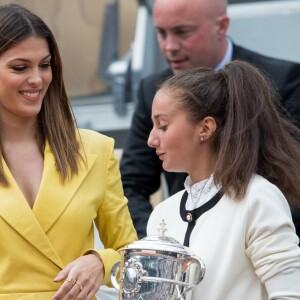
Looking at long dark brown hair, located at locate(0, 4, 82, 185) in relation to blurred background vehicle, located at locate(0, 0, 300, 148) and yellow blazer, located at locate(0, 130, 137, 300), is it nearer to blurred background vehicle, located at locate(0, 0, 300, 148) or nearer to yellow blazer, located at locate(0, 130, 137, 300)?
yellow blazer, located at locate(0, 130, 137, 300)

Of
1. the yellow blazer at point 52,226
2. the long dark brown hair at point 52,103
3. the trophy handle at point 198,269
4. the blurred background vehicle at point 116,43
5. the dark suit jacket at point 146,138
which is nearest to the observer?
the trophy handle at point 198,269

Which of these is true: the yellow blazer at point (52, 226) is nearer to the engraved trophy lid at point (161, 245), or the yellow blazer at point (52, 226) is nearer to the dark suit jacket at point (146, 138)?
the engraved trophy lid at point (161, 245)

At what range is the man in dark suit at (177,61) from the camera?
559 cm

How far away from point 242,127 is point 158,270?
1.74 ft

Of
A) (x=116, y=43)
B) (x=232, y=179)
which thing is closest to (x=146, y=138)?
(x=232, y=179)

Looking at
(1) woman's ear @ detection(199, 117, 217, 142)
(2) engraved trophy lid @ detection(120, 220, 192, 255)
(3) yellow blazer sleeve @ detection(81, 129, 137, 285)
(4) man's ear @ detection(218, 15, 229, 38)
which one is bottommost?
(4) man's ear @ detection(218, 15, 229, 38)

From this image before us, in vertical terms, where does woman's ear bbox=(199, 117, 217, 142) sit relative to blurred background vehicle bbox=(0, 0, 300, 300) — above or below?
above

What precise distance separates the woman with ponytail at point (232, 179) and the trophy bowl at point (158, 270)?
130 millimetres

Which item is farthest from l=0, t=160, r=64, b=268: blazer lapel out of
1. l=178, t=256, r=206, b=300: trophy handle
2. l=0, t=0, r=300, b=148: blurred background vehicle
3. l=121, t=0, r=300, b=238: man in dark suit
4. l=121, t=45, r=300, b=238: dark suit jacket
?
l=0, t=0, r=300, b=148: blurred background vehicle

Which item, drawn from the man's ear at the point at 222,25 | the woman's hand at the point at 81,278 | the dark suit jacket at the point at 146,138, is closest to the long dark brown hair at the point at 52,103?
the woman's hand at the point at 81,278

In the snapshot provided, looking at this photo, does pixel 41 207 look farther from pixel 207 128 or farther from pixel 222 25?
pixel 222 25

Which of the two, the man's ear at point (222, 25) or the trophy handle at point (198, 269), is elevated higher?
the trophy handle at point (198, 269)

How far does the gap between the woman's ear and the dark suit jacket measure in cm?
155

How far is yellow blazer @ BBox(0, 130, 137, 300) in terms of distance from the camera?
13.1 feet
